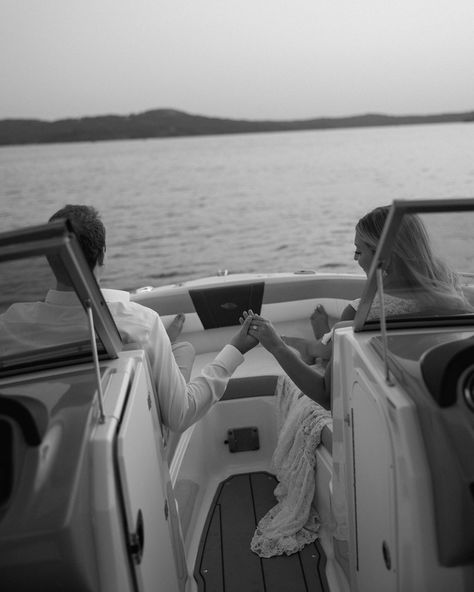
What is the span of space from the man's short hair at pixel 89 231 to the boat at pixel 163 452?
0.84 feet

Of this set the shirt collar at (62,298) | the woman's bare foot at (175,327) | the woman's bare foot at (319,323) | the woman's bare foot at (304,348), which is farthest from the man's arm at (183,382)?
the woman's bare foot at (175,327)

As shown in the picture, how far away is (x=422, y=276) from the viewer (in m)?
1.46

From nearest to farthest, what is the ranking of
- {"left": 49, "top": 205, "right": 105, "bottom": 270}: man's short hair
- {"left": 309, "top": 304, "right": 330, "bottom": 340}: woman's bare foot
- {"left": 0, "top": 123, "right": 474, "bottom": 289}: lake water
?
→ 1. {"left": 49, "top": 205, "right": 105, "bottom": 270}: man's short hair
2. {"left": 309, "top": 304, "right": 330, "bottom": 340}: woman's bare foot
3. {"left": 0, "top": 123, "right": 474, "bottom": 289}: lake water

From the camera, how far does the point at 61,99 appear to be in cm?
2730

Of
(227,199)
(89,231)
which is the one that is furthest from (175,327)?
(227,199)

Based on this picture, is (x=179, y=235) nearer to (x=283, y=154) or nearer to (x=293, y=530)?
(x=293, y=530)

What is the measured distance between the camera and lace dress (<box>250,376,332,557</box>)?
2084 millimetres

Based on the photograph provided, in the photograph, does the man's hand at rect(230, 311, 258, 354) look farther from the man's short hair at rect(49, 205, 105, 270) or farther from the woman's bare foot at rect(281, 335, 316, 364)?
the woman's bare foot at rect(281, 335, 316, 364)

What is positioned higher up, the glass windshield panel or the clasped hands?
the glass windshield panel

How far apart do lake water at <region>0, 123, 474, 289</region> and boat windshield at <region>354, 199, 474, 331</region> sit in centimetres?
1055

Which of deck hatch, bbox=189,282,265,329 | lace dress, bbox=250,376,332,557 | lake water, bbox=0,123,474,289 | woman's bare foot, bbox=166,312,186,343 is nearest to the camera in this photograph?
lace dress, bbox=250,376,332,557

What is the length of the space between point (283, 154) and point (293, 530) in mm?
36796

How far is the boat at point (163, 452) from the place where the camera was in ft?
3.39

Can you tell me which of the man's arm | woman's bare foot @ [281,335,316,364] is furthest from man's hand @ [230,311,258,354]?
woman's bare foot @ [281,335,316,364]
